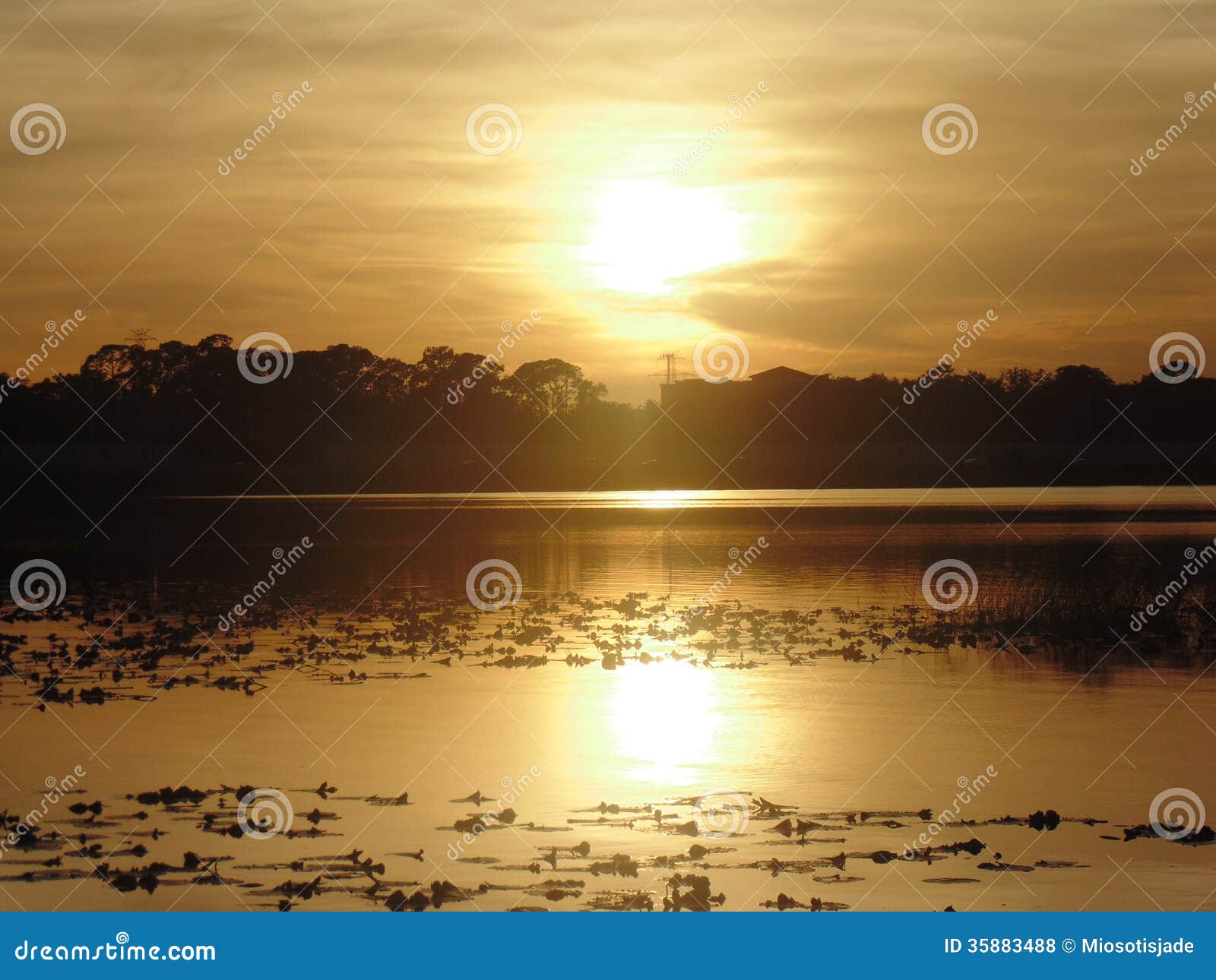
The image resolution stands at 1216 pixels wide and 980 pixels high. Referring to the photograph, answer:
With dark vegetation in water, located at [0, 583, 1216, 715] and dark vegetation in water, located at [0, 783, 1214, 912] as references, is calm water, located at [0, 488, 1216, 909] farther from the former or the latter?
dark vegetation in water, located at [0, 583, 1216, 715]

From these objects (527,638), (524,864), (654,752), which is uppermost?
(527,638)

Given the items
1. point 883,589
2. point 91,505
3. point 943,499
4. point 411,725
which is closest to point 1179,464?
point 943,499

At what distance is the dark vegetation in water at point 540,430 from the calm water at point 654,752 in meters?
89.4

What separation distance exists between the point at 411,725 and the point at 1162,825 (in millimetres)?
7993

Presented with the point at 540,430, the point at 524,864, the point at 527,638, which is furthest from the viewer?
the point at 540,430

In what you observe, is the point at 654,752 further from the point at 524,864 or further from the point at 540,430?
the point at 540,430

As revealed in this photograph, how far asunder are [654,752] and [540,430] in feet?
498

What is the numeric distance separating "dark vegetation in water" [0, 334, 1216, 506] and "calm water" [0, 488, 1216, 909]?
89359mm

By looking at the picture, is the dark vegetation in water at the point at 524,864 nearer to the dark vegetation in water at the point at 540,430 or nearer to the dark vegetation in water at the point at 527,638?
the dark vegetation in water at the point at 527,638

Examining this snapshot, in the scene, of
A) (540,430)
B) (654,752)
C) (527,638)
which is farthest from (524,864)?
(540,430)

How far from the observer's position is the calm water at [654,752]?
992cm

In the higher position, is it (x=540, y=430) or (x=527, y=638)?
(x=540, y=430)

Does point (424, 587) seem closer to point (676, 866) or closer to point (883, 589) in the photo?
point (883, 589)

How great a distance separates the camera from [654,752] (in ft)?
46.4
